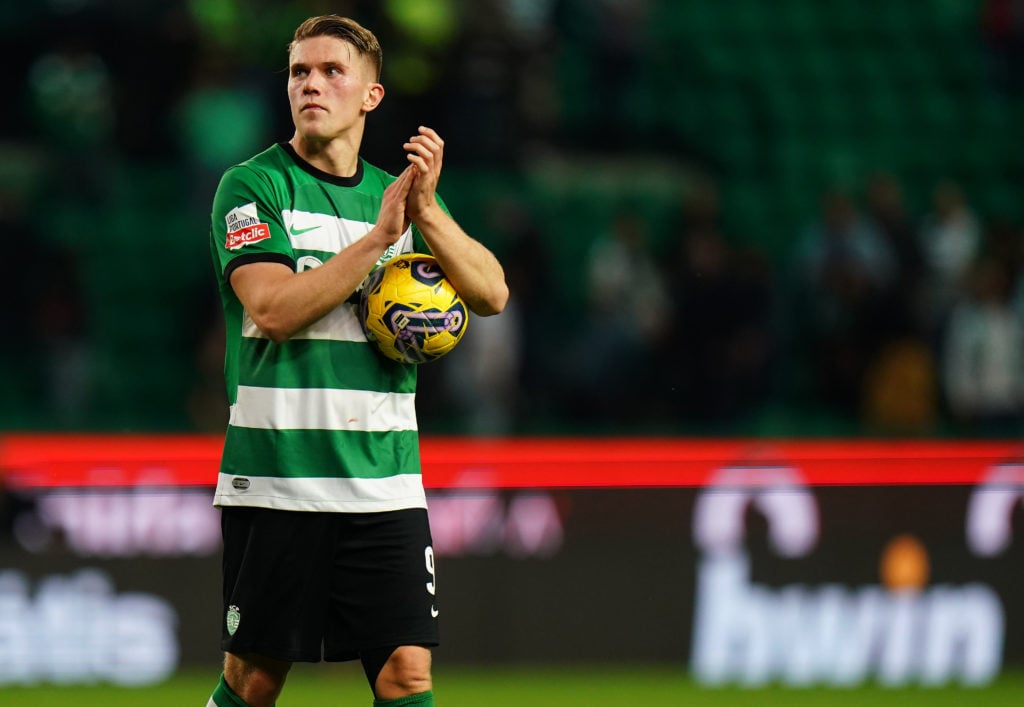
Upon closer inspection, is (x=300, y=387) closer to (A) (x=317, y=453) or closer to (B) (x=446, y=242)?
(A) (x=317, y=453)

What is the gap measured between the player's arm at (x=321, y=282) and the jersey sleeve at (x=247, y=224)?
9 cm

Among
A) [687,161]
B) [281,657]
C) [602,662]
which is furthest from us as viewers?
[687,161]

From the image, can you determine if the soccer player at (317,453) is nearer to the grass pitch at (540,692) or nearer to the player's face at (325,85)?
the player's face at (325,85)

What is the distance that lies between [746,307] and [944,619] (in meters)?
2.48

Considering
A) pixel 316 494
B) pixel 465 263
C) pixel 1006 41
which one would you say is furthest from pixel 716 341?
pixel 316 494

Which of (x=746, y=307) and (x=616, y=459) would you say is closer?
(x=616, y=459)

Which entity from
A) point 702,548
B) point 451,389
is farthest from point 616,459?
point 451,389

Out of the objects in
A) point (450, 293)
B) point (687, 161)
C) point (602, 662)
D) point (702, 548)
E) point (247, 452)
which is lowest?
point (602, 662)

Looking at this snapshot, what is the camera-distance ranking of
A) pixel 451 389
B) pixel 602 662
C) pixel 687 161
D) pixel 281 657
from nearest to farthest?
pixel 281 657, pixel 602 662, pixel 451 389, pixel 687 161

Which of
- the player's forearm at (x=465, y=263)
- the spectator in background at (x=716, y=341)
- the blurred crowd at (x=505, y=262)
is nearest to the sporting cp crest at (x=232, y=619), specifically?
the player's forearm at (x=465, y=263)

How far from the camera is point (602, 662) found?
7.77 metres

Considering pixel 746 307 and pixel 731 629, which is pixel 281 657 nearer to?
pixel 731 629

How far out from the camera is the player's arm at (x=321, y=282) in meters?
3.94

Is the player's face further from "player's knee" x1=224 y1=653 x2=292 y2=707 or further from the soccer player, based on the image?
"player's knee" x1=224 y1=653 x2=292 y2=707
